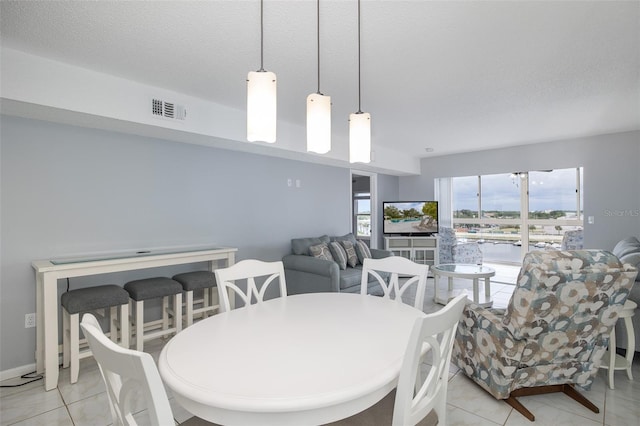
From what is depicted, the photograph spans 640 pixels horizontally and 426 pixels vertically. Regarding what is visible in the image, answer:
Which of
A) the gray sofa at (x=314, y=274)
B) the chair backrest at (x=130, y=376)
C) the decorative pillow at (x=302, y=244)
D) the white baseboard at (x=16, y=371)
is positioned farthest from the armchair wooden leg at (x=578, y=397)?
the white baseboard at (x=16, y=371)

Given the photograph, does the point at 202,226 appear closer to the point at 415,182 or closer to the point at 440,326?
the point at 440,326

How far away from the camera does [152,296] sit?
2865mm

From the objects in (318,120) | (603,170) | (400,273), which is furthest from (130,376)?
(603,170)

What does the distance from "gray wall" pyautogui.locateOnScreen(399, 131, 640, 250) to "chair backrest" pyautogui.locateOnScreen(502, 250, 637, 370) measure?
370cm

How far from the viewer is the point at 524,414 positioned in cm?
202

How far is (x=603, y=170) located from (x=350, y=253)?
3.92 metres

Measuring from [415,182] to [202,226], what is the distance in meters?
4.71

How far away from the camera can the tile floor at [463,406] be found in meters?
1.99

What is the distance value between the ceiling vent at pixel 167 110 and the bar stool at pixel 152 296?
149 centimetres

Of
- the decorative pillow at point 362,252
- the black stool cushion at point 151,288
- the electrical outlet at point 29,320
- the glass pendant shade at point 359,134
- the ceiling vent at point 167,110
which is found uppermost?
the ceiling vent at point 167,110

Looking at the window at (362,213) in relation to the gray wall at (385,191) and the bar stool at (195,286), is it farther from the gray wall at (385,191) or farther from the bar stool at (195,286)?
the bar stool at (195,286)

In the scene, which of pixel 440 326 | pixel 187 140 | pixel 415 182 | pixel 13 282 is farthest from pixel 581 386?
pixel 415 182

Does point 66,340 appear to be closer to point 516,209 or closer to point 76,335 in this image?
point 76,335

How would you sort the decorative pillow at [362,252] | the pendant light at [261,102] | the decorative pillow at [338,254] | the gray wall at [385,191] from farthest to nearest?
the gray wall at [385,191] → the decorative pillow at [362,252] → the decorative pillow at [338,254] → the pendant light at [261,102]
